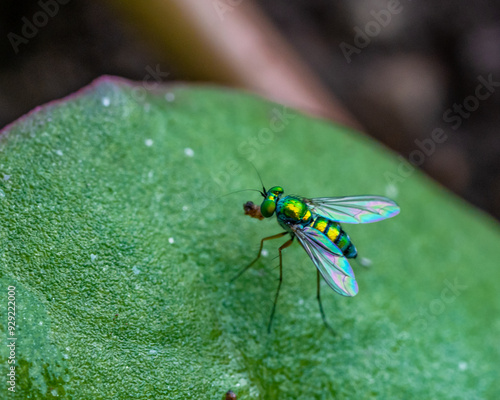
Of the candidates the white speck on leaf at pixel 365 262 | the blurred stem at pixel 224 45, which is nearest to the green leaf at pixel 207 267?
the white speck on leaf at pixel 365 262

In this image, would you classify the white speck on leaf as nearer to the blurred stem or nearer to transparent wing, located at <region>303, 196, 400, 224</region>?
transparent wing, located at <region>303, 196, 400, 224</region>

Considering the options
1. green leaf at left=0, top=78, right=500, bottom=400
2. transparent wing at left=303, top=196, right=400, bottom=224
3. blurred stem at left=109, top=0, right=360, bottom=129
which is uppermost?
blurred stem at left=109, top=0, right=360, bottom=129

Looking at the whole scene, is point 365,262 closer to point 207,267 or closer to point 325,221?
point 325,221

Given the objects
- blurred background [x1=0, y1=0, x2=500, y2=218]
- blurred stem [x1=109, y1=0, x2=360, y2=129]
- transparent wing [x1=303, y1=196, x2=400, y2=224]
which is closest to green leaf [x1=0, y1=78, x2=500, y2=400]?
transparent wing [x1=303, y1=196, x2=400, y2=224]

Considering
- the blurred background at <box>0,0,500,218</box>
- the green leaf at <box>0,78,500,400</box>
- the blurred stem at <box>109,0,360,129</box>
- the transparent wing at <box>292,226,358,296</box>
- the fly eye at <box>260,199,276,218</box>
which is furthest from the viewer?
the blurred background at <box>0,0,500,218</box>

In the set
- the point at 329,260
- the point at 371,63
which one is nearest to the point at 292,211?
the point at 329,260

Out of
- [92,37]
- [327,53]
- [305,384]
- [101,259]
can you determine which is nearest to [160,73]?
[92,37]

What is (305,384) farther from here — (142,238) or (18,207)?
(18,207)
